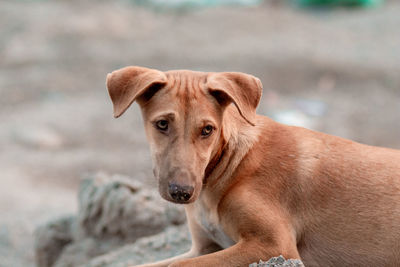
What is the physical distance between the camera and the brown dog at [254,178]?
350cm

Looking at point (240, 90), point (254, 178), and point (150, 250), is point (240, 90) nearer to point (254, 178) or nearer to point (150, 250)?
point (254, 178)

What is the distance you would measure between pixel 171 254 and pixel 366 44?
444 inches

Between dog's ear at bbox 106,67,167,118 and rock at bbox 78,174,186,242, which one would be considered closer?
dog's ear at bbox 106,67,167,118

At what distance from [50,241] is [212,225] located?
2.69 meters

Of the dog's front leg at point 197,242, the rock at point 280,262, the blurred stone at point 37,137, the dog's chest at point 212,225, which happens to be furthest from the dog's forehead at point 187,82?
the blurred stone at point 37,137

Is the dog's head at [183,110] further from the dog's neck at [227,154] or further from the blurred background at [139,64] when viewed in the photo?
the blurred background at [139,64]

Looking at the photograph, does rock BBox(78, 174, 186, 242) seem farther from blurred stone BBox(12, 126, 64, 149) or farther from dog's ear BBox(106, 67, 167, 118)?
blurred stone BBox(12, 126, 64, 149)

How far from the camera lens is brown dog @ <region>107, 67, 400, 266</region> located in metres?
3.50

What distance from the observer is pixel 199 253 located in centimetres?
420

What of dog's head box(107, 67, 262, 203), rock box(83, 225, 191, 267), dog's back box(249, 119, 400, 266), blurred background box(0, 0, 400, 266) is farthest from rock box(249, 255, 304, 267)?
blurred background box(0, 0, 400, 266)

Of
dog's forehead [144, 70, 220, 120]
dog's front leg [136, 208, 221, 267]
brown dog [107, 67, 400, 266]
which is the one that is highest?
dog's forehead [144, 70, 220, 120]

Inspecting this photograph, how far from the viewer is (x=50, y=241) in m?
5.92

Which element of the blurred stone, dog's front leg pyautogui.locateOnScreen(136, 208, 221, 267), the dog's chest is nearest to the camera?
the dog's chest

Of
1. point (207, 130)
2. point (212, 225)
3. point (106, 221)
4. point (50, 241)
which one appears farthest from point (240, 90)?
point (50, 241)
